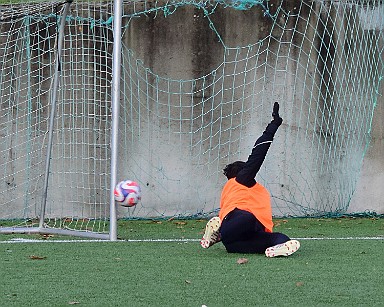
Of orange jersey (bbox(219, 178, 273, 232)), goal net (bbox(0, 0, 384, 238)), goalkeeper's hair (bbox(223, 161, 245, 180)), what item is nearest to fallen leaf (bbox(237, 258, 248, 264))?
orange jersey (bbox(219, 178, 273, 232))

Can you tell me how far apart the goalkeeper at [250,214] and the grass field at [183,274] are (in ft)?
0.39

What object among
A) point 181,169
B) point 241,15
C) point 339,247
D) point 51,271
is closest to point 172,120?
point 181,169

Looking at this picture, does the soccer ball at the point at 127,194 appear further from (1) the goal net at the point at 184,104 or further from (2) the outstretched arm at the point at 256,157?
(1) the goal net at the point at 184,104

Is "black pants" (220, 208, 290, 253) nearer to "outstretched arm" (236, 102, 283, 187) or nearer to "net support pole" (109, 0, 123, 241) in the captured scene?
"outstretched arm" (236, 102, 283, 187)

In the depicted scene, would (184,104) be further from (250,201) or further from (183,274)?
(183,274)

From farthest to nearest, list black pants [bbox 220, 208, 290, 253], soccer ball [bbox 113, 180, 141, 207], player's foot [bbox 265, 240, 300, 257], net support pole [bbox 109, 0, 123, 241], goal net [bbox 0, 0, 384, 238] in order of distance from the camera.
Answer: goal net [bbox 0, 0, 384, 238]
net support pole [bbox 109, 0, 123, 241]
soccer ball [bbox 113, 180, 141, 207]
black pants [bbox 220, 208, 290, 253]
player's foot [bbox 265, 240, 300, 257]

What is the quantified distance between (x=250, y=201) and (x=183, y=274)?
1.19 meters

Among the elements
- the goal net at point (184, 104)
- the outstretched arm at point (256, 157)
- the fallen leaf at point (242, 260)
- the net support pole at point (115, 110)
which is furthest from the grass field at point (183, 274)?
the goal net at point (184, 104)

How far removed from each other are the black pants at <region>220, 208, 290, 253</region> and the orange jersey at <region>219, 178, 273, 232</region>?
5cm

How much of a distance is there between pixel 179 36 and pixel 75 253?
4199 millimetres

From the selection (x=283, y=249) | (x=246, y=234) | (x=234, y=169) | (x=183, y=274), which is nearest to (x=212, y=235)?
(x=246, y=234)

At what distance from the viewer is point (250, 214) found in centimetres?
729

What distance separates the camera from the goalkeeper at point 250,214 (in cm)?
727

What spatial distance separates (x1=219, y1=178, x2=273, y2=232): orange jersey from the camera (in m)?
7.35
